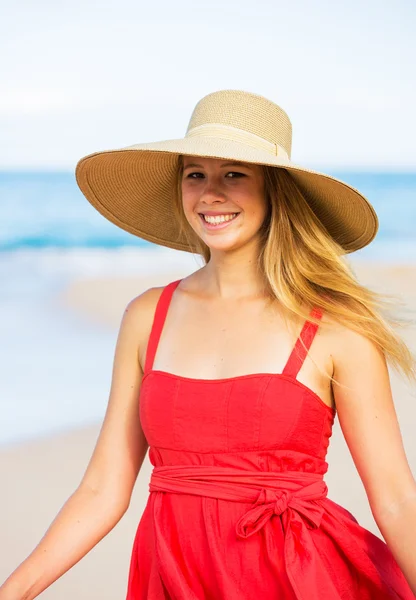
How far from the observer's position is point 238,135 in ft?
8.48

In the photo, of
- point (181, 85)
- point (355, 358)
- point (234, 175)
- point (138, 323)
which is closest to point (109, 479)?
point (138, 323)

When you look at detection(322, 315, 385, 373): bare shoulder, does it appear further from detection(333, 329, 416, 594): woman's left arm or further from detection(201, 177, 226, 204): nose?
detection(201, 177, 226, 204): nose

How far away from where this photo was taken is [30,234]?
22266mm

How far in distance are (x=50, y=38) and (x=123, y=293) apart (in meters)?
20.5

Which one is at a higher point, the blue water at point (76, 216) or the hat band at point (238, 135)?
the blue water at point (76, 216)

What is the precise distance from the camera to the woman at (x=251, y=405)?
2354 millimetres

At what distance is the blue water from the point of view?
67.5 ft

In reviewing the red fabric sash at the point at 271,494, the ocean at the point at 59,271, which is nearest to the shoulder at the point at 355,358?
the red fabric sash at the point at 271,494

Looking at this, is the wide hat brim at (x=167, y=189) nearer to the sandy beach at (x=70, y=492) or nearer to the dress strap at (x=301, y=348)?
the dress strap at (x=301, y=348)

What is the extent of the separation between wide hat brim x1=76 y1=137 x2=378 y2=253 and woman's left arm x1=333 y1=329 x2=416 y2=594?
40 centimetres

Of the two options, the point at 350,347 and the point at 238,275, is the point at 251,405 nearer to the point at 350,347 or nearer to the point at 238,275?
the point at 350,347

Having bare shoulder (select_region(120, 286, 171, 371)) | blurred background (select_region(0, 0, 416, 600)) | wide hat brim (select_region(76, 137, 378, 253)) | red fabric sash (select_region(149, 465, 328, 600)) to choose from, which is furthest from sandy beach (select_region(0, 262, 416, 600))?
blurred background (select_region(0, 0, 416, 600))

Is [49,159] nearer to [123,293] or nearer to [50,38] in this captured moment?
[50,38]

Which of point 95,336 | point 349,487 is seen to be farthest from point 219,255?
point 95,336
